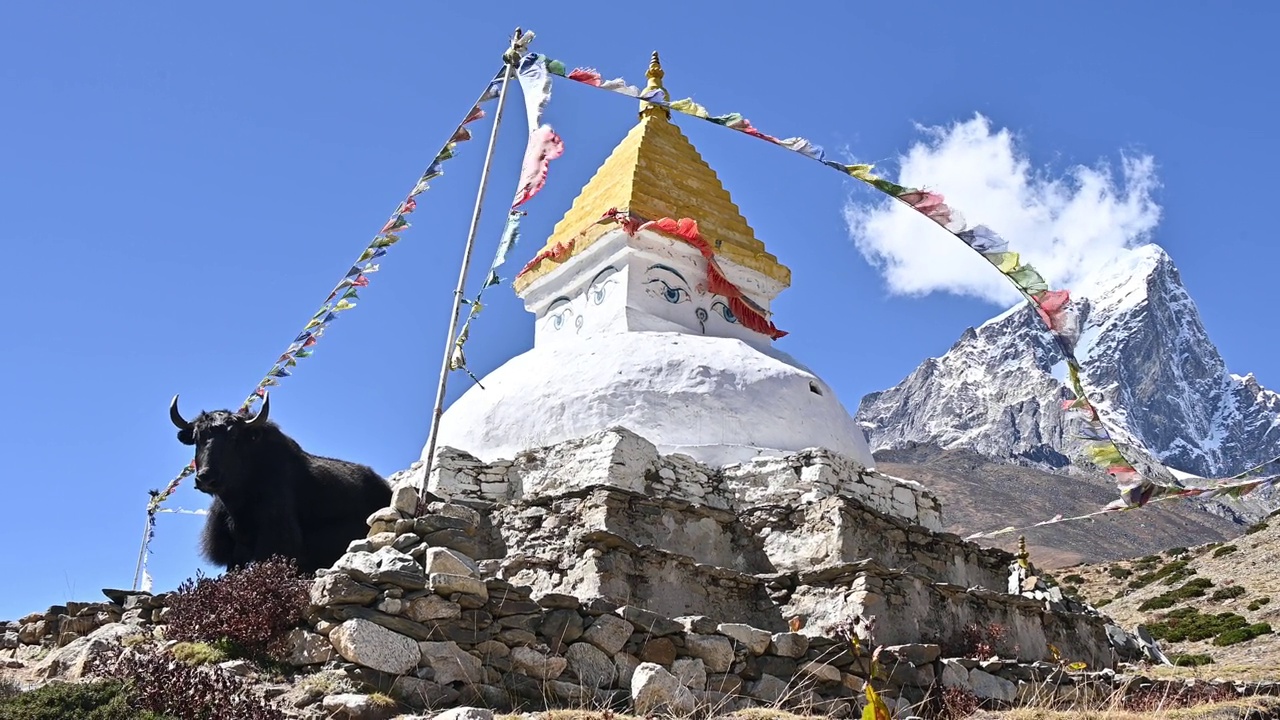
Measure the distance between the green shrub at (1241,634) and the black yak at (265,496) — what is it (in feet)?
58.1

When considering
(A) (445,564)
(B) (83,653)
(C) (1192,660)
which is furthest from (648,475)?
(C) (1192,660)

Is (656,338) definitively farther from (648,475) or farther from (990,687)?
(990,687)

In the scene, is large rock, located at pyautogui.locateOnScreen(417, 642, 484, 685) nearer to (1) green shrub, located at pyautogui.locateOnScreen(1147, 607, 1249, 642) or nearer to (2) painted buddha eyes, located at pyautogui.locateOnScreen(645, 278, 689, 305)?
(2) painted buddha eyes, located at pyautogui.locateOnScreen(645, 278, 689, 305)

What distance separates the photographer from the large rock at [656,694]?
8125 millimetres

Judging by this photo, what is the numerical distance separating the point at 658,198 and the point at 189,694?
459 inches

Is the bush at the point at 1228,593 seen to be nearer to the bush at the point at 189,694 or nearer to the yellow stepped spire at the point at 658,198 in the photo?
the yellow stepped spire at the point at 658,198

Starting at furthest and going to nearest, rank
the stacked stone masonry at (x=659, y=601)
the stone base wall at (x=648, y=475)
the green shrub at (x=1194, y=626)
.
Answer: the green shrub at (x=1194, y=626)
the stone base wall at (x=648, y=475)
the stacked stone masonry at (x=659, y=601)

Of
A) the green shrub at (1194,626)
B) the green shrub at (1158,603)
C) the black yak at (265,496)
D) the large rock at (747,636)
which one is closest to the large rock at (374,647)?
the large rock at (747,636)

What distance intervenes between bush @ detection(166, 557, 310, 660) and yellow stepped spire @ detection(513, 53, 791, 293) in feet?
30.2

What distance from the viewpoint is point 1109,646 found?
14508mm

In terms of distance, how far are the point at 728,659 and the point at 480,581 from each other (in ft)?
6.96

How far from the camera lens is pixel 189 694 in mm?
7133

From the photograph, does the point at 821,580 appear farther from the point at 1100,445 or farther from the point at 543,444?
the point at 543,444

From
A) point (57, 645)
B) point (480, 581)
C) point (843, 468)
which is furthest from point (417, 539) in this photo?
point (843, 468)
